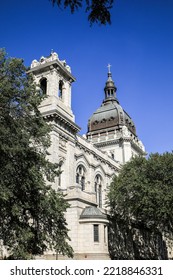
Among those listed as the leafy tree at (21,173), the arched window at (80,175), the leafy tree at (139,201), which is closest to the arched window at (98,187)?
the arched window at (80,175)

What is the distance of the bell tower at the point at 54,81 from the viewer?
35350 mm

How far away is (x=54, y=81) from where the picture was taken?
118ft

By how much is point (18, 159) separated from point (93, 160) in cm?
2686

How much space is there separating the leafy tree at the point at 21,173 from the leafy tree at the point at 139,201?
14256 millimetres

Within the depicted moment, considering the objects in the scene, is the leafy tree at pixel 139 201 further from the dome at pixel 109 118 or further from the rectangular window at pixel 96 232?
the dome at pixel 109 118

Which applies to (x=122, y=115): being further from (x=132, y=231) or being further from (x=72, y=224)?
(x=72, y=224)

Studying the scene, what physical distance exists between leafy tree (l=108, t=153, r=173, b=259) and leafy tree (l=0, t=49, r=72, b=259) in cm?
Result: 1426

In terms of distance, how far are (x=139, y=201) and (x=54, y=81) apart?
647 inches

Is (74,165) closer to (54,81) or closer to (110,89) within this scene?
(54,81)

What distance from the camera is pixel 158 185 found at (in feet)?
103

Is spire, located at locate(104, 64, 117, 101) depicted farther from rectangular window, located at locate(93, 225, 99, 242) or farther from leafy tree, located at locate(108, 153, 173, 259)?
rectangular window, located at locate(93, 225, 99, 242)

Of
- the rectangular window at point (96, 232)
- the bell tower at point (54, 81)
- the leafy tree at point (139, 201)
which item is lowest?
the rectangular window at point (96, 232)
